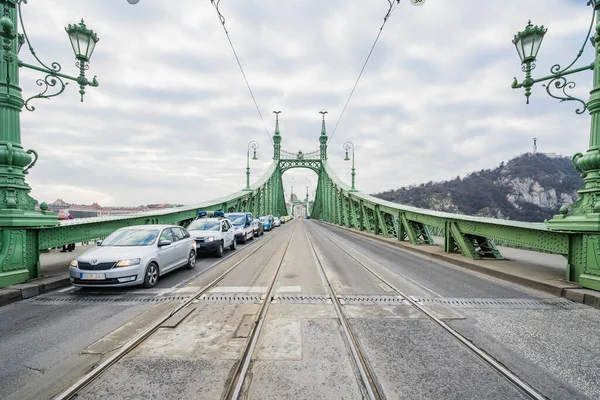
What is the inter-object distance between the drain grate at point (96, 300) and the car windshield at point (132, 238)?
1.62 metres

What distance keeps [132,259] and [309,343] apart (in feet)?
15.5

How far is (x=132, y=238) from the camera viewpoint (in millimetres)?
8102

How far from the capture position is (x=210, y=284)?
24.7 feet

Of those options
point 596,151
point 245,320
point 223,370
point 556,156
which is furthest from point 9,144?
point 556,156

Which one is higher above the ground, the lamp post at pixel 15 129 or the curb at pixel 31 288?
the lamp post at pixel 15 129

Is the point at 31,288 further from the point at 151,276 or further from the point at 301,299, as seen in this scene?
the point at 301,299

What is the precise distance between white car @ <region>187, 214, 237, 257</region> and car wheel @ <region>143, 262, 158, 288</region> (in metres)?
4.26

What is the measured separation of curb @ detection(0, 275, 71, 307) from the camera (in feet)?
→ 19.4

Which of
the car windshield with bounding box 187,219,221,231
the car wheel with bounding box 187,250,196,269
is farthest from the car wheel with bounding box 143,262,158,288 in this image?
the car windshield with bounding box 187,219,221,231

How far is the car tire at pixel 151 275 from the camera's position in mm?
7184

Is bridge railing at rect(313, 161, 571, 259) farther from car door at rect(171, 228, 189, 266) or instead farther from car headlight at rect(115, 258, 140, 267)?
car headlight at rect(115, 258, 140, 267)

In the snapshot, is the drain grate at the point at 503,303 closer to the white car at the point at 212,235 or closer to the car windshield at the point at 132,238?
the car windshield at the point at 132,238

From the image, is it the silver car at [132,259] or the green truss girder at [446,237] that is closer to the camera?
the green truss girder at [446,237]

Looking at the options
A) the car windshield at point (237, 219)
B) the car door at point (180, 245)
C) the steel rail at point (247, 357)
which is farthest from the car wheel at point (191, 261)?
the car windshield at point (237, 219)
